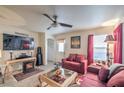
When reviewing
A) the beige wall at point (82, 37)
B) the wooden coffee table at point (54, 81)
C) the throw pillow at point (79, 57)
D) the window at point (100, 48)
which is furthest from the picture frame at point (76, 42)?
the wooden coffee table at point (54, 81)

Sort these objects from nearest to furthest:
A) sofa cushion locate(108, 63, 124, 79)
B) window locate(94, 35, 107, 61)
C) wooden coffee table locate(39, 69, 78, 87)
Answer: wooden coffee table locate(39, 69, 78, 87) < window locate(94, 35, 107, 61) < sofa cushion locate(108, 63, 124, 79)

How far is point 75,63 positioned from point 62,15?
2.74 feet

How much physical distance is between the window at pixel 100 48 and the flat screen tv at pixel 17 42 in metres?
1.08

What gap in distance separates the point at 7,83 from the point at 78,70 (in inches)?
44.6

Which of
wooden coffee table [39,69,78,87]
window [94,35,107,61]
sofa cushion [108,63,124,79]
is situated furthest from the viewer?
sofa cushion [108,63,124,79]

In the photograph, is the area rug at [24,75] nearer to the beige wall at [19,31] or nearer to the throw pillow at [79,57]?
the beige wall at [19,31]

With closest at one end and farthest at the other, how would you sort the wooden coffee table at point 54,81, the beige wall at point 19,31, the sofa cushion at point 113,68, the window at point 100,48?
the beige wall at point 19,31
the wooden coffee table at point 54,81
the window at point 100,48
the sofa cushion at point 113,68

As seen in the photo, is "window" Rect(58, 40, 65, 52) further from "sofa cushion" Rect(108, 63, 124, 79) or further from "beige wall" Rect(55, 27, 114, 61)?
"sofa cushion" Rect(108, 63, 124, 79)

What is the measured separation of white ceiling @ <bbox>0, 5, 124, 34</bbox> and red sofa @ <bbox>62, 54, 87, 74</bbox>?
50cm

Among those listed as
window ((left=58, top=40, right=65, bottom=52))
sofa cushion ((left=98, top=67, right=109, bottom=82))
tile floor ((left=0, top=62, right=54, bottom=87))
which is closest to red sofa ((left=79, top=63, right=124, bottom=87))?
sofa cushion ((left=98, top=67, right=109, bottom=82))

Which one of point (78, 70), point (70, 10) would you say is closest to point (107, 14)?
point (70, 10)

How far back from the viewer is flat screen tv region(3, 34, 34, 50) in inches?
54.9

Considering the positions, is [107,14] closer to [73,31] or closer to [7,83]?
[73,31]

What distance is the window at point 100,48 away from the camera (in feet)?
5.36
